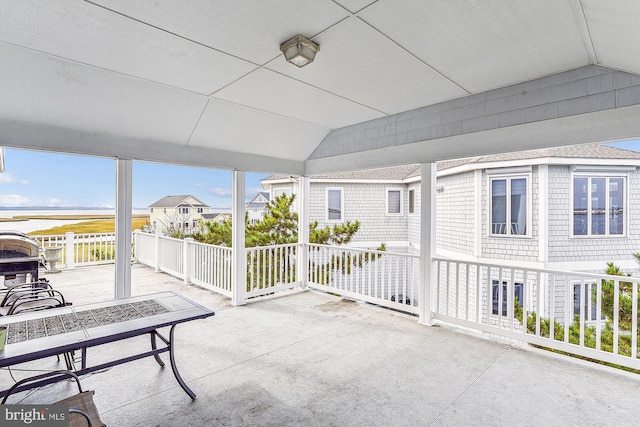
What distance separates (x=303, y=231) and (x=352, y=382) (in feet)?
12.3

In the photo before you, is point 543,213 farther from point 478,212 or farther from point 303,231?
point 303,231

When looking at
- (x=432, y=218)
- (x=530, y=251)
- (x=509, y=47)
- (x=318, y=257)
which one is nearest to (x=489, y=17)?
(x=509, y=47)

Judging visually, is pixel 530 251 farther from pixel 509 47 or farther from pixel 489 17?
pixel 489 17

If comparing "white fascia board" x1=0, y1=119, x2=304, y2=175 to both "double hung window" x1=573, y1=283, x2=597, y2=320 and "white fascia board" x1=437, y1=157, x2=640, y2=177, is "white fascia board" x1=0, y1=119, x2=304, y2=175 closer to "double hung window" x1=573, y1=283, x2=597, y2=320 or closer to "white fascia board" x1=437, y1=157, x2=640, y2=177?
"white fascia board" x1=437, y1=157, x2=640, y2=177

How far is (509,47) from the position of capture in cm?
274

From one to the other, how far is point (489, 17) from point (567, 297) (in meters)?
3.19

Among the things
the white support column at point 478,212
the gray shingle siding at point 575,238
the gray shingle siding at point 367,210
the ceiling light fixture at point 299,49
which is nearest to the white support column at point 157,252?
the gray shingle siding at point 367,210

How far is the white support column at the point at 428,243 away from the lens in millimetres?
4414

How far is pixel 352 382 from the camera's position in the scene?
116 inches

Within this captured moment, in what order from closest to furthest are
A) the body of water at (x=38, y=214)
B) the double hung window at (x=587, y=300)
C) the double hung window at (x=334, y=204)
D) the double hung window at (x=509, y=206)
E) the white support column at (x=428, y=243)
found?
the body of water at (x=38, y=214)
the white support column at (x=428, y=243)
the double hung window at (x=587, y=300)
the double hung window at (x=509, y=206)
the double hung window at (x=334, y=204)

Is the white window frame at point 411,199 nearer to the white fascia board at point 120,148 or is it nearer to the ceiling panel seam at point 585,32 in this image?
the white fascia board at point 120,148

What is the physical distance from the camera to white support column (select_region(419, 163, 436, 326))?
4414 mm

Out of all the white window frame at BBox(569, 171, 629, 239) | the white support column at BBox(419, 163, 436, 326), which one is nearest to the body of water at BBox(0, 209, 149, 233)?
the white support column at BBox(419, 163, 436, 326)

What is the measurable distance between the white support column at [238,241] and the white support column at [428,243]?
2986 millimetres
